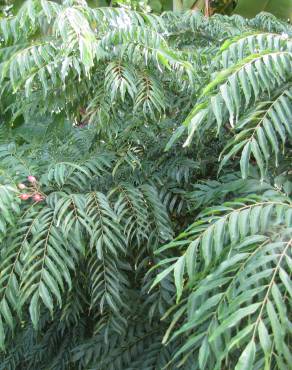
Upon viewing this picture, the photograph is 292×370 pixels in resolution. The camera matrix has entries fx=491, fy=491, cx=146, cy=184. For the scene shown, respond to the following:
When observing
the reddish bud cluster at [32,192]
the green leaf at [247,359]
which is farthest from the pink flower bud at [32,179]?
the green leaf at [247,359]

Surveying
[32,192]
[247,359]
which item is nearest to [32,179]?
[32,192]

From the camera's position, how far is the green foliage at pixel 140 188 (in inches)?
32.1

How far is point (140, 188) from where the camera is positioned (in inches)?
48.3

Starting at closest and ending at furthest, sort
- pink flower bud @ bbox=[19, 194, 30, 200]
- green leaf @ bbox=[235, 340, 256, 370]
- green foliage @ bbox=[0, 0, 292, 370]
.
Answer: green leaf @ bbox=[235, 340, 256, 370] → green foliage @ bbox=[0, 0, 292, 370] → pink flower bud @ bbox=[19, 194, 30, 200]

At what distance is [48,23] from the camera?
122 cm

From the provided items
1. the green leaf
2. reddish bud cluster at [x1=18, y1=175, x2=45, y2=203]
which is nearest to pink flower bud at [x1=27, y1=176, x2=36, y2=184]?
reddish bud cluster at [x1=18, y1=175, x2=45, y2=203]

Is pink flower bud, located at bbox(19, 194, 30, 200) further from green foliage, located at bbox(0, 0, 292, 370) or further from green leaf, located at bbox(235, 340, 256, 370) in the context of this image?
green leaf, located at bbox(235, 340, 256, 370)

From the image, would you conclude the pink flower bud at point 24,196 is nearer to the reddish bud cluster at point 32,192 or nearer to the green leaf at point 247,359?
the reddish bud cluster at point 32,192

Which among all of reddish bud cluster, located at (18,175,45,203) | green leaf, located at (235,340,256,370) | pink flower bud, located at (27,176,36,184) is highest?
pink flower bud, located at (27,176,36,184)

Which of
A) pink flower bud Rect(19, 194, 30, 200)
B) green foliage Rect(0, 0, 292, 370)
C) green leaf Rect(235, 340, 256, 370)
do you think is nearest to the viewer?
green leaf Rect(235, 340, 256, 370)

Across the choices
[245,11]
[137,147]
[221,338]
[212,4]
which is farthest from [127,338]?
[212,4]

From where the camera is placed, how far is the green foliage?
815 mm

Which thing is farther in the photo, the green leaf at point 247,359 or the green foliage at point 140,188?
the green foliage at point 140,188

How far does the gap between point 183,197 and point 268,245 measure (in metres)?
0.52
